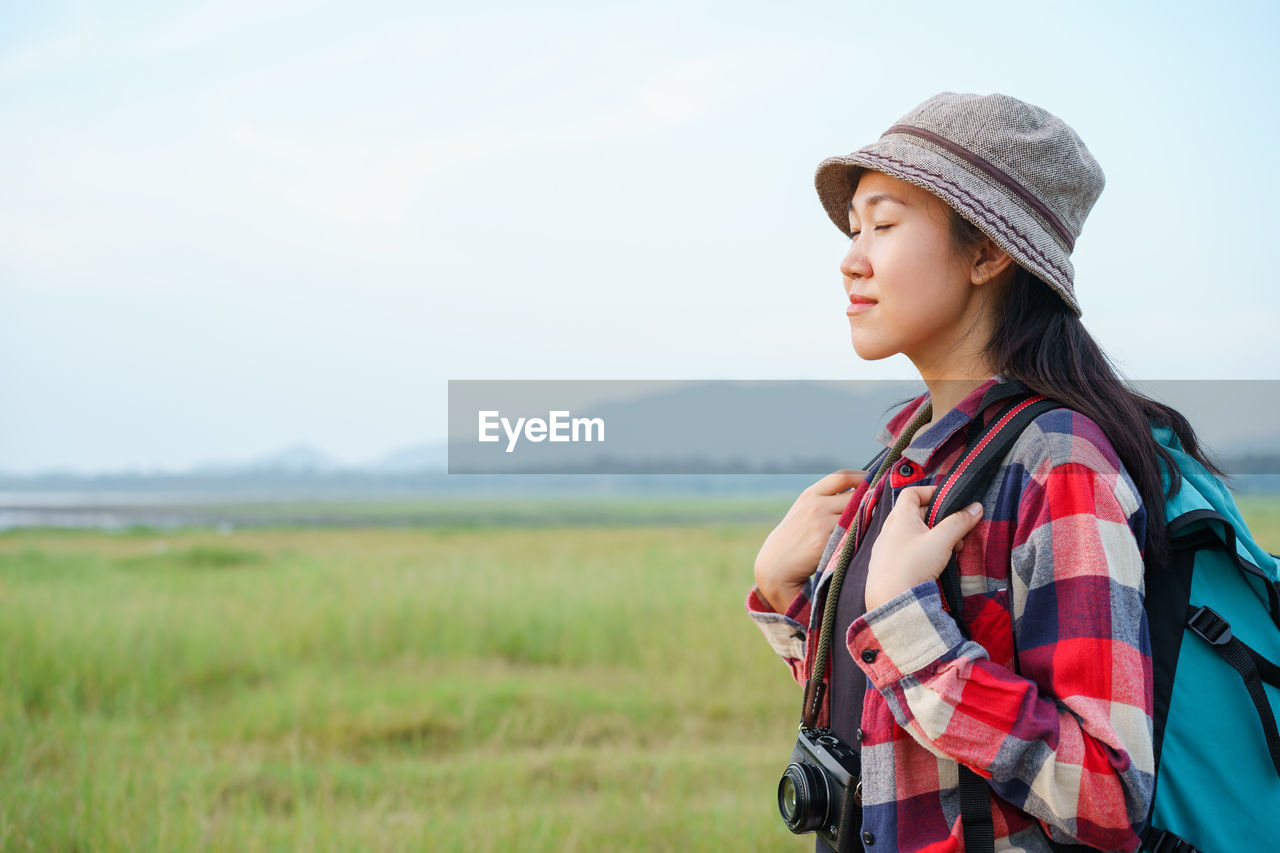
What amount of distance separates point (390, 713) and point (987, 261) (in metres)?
4.78

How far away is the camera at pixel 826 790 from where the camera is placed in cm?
141

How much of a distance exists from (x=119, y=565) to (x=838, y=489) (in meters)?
12.5

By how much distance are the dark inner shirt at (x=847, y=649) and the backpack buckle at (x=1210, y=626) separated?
447mm

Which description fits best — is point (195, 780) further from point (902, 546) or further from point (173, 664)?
point (902, 546)

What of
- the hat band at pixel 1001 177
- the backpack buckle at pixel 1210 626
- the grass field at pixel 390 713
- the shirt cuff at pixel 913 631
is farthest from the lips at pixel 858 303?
the grass field at pixel 390 713

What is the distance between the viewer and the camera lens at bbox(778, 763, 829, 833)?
1.45 metres

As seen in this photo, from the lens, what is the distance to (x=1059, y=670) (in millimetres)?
1199

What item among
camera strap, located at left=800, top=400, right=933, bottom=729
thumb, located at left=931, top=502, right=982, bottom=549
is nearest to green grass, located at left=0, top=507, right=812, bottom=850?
camera strap, located at left=800, top=400, right=933, bottom=729

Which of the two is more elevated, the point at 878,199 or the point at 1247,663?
the point at 878,199

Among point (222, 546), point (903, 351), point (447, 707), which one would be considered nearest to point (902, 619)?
point (903, 351)

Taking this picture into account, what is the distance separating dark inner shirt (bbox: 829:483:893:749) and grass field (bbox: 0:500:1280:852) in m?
2.14

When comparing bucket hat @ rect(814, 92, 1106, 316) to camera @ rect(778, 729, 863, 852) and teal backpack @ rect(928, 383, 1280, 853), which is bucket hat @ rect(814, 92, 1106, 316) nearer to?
teal backpack @ rect(928, 383, 1280, 853)

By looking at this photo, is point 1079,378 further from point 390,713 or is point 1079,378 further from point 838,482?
point 390,713

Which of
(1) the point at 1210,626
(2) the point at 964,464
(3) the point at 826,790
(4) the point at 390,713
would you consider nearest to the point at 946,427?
(2) the point at 964,464
